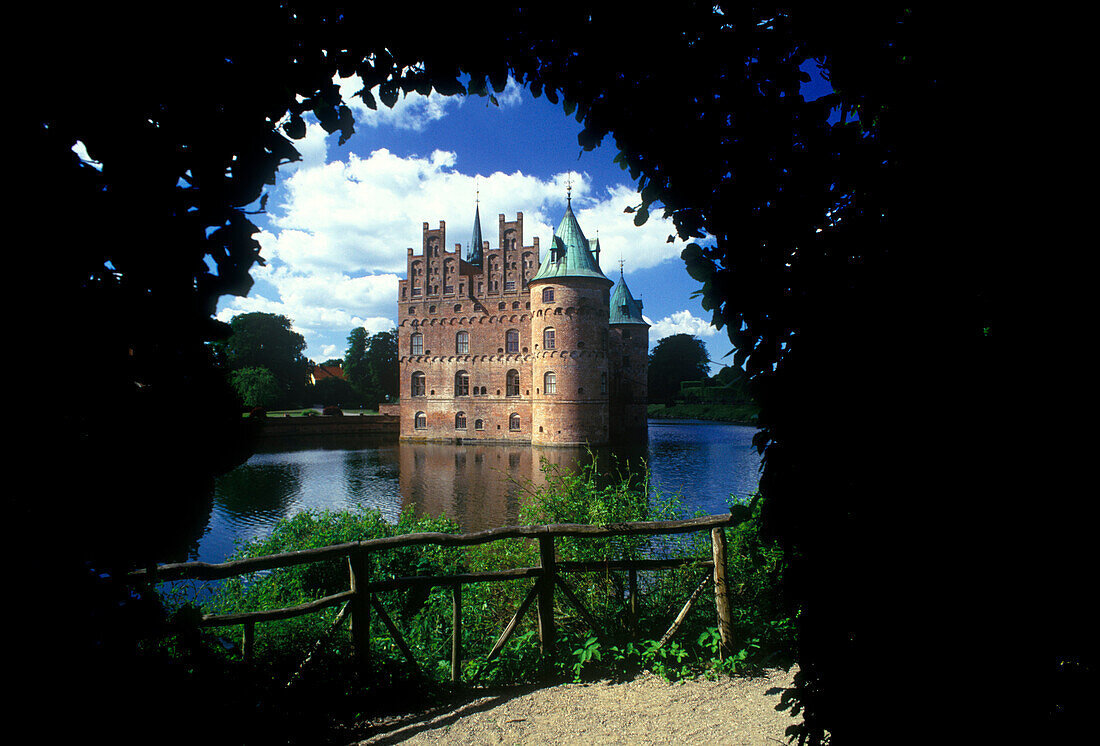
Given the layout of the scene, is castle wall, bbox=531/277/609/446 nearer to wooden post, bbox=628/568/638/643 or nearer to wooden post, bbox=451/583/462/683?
wooden post, bbox=628/568/638/643

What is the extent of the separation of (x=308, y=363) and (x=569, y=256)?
3687 centimetres

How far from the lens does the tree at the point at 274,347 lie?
46188 millimetres

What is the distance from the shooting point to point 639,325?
35312 mm

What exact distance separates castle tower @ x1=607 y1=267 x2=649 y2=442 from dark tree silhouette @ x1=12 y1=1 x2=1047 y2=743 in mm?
30739

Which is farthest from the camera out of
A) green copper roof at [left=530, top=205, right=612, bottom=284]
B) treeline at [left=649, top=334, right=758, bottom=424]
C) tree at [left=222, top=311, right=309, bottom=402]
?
treeline at [left=649, top=334, right=758, bottom=424]

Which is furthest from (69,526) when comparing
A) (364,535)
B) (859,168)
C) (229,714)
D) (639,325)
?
(639,325)

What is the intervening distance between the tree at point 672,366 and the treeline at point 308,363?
30183 mm

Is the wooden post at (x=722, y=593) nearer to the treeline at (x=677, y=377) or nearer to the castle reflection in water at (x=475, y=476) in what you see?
the castle reflection in water at (x=475, y=476)

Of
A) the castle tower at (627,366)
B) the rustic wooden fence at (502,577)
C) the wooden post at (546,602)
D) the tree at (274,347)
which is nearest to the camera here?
the rustic wooden fence at (502,577)

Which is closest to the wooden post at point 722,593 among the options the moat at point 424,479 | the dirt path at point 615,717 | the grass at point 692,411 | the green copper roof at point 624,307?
the dirt path at point 615,717

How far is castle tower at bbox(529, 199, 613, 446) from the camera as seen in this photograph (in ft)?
92.4

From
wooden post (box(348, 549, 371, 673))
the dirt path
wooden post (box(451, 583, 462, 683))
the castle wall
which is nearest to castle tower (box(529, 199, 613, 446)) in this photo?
the castle wall

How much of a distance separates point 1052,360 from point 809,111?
1102 millimetres

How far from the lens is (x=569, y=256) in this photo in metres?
29.1
